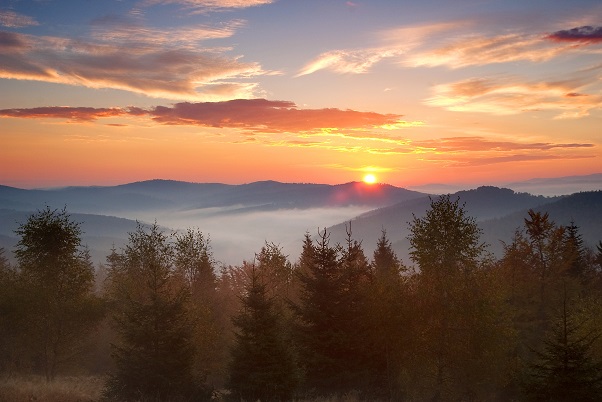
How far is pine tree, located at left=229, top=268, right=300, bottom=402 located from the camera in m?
24.6

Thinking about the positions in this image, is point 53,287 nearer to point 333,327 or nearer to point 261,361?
point 261,361

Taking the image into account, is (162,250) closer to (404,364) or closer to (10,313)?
(10,313)

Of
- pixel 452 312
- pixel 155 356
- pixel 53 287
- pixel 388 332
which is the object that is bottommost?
pixel 388 332

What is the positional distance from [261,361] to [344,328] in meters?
9.81

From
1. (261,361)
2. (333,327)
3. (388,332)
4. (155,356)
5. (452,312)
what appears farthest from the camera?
(452,312)

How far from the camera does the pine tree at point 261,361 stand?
24641 millimetres

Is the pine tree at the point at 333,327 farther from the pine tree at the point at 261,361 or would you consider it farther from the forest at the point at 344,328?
the pine tree at the point at 261,361

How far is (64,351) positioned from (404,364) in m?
30.7

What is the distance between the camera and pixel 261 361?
2502cm

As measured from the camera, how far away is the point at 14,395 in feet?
74.5

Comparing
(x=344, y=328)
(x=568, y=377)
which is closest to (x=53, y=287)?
(x=344, y=328)

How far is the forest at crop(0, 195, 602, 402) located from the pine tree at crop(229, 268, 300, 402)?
0.07 m

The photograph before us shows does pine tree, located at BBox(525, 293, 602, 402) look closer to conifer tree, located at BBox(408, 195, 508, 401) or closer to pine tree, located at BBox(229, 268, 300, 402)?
conifer tree, located at BBox(408, 195, 508, 401)

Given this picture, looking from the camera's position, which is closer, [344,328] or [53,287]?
[344,328]
